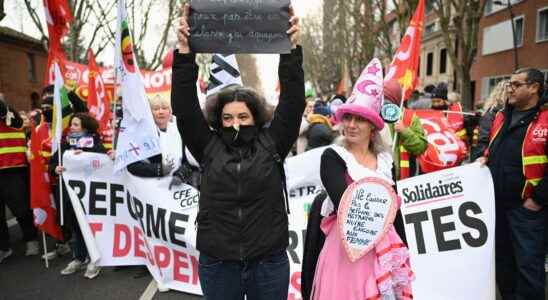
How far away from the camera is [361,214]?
6.97 ft

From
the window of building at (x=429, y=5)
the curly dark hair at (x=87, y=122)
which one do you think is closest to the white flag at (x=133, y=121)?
the curly dark hair at (x=87, y=122)

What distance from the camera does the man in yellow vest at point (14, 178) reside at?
5.04 metres

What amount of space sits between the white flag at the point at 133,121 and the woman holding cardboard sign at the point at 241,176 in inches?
71.3

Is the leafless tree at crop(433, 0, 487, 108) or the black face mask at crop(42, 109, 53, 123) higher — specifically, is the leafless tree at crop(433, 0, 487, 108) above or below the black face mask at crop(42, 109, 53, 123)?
above

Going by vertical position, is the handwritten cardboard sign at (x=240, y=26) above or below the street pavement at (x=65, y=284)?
above

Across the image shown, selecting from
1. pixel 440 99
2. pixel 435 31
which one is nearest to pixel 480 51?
pixel 435 31

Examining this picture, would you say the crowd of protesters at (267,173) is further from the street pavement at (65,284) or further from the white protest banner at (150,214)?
the street pavement at (65,284)

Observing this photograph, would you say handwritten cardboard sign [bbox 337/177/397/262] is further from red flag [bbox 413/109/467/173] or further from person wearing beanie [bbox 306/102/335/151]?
person wearing beanie [bbox 306/102/335/151]

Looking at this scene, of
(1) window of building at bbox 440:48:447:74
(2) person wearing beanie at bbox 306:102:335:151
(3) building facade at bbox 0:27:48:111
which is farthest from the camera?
(1) window of building at bbox 440:48:447:74

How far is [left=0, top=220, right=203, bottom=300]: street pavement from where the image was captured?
13.1ft

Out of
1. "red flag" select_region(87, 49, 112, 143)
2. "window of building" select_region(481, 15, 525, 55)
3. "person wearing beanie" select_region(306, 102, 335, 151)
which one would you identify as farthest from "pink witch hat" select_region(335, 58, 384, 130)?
"window of building" select_region(481, 15, 525, 55)

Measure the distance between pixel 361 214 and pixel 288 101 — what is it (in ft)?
2.31

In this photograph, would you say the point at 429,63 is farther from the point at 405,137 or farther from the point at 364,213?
the point at 364,213

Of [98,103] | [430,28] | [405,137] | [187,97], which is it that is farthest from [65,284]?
[430,28]
